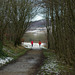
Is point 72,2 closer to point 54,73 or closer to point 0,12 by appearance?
point 54,73

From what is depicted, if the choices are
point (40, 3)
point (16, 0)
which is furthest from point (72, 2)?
point (16, 0)

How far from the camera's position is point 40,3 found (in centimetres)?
959

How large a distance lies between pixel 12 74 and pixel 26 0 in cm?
1899

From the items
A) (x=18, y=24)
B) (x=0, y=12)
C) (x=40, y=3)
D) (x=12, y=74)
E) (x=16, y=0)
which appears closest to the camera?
(x=12, y=74)

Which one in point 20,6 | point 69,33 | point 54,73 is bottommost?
point 54,73

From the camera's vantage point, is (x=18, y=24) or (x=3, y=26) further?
(x=18, y=24)

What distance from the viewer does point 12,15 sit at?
920 inches

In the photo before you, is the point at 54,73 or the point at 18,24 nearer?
the point at 54,73

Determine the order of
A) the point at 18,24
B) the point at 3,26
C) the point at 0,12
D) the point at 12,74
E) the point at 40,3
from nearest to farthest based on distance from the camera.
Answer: the point at 12,74
the point at 40,3
the point at 0,12
the point at 3,26
the point at 18,24

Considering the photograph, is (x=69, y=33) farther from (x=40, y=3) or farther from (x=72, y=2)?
(x=40, y=3)

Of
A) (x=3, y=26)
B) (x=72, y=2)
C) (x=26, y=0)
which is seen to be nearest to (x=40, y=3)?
(x=72, y=2)

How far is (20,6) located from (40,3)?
15230mm

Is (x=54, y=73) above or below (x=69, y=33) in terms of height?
below

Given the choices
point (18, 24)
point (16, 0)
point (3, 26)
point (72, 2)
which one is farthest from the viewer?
point (18, 24)
